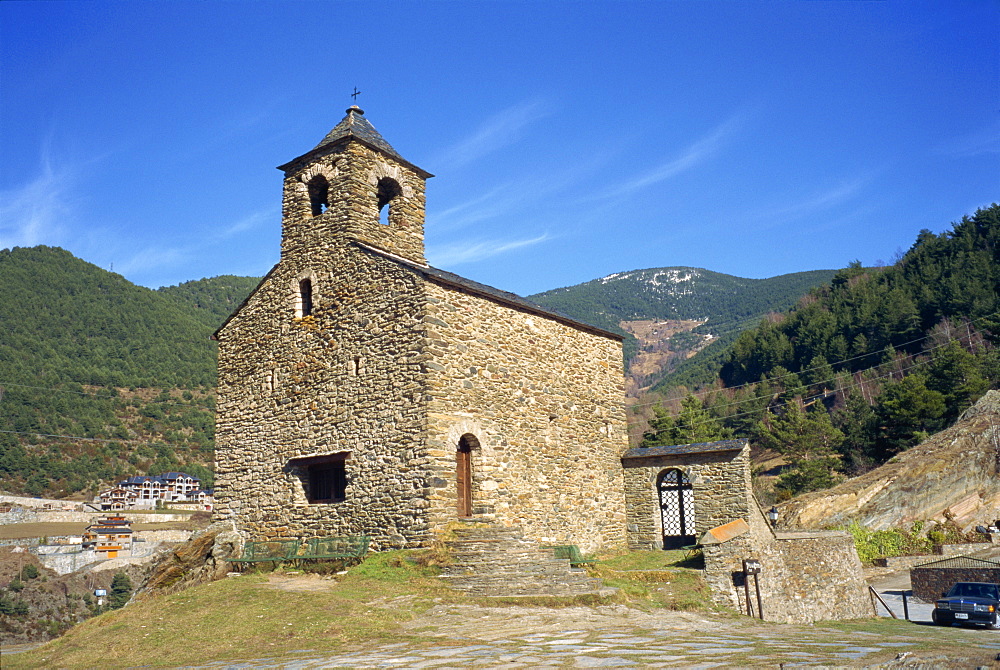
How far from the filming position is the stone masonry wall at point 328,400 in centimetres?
1703

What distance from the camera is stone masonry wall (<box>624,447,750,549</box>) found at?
2116cm

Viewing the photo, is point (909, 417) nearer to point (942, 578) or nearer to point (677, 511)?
point (942, 578)

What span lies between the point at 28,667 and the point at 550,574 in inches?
324

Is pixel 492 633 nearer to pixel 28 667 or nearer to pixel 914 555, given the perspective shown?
pixel 28 667

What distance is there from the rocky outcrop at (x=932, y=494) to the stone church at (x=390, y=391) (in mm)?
9648

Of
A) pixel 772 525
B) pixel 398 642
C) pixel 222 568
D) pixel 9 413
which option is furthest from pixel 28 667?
pixel 9 413

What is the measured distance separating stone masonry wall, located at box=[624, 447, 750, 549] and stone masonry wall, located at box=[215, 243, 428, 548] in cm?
880

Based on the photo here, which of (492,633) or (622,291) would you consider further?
(622,291)

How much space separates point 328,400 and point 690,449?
10395 mm

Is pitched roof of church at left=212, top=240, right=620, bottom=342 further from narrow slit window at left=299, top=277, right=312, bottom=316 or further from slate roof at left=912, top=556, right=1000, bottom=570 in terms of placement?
slate roof at left=912, top=556, right=1000, bottom=570

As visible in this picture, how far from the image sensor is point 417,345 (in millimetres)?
17250

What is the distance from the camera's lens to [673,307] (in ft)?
578

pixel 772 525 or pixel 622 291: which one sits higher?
pixel 622 291

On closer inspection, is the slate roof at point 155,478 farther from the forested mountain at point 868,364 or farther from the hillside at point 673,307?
the hillside at point 673,307
